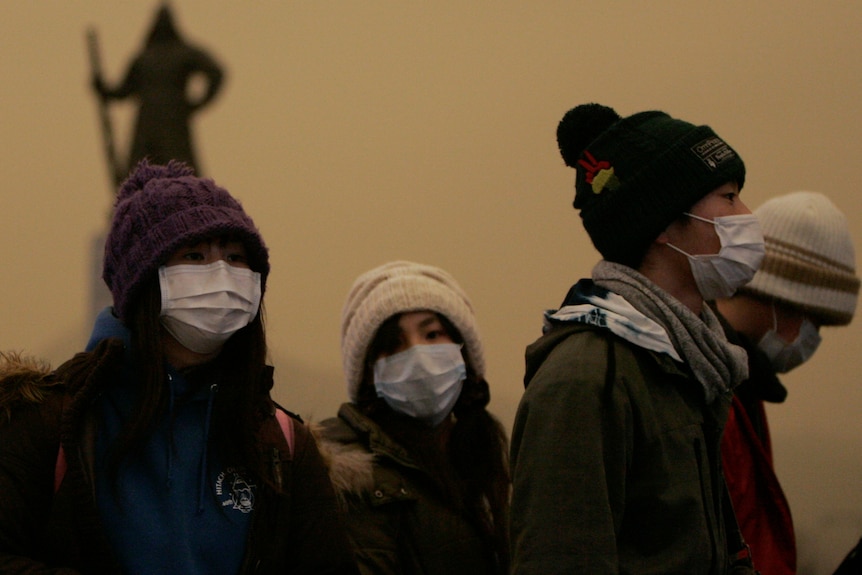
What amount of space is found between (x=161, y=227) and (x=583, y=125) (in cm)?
87

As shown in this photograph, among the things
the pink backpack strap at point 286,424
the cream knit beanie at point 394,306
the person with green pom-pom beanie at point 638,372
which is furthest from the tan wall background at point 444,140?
the person with green pom-pom beanie at point 638,372

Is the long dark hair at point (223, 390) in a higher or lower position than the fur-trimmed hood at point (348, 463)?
higher

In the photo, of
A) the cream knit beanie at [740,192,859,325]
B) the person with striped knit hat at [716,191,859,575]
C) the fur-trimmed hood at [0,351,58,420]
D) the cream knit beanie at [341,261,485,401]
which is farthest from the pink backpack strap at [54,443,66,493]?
the cream knit beanie at [740,192,859,325]

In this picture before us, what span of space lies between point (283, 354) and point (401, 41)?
1.30 m

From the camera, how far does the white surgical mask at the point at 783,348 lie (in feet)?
11.3

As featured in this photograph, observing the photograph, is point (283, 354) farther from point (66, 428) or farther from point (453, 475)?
point (66, 428)

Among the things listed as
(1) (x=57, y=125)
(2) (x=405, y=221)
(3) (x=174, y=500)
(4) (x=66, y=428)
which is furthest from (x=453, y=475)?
(1) (x=57, y=125)

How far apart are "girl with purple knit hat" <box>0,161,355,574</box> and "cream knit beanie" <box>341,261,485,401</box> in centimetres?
82

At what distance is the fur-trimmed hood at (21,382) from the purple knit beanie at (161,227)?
215mm

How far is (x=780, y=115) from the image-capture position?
466 centimetres

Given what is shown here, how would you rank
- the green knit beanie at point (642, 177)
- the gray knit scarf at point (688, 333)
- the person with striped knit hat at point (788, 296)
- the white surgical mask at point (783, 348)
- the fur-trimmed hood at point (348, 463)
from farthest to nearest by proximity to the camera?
1. the white surgical mask at point (783, 348)
2. the person with striped knit hat at point (788, 296)
3. the fur-trimmed hood at point (348, 463)
4. the green knit beanie at point (642, 177)
5. the gray knit scarf at point (688, 333)

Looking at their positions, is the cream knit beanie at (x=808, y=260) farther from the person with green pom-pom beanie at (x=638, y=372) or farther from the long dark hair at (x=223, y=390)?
the long dark hair at (x=223, y=390)

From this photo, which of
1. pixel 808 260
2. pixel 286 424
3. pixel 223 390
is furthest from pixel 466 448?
pixel 808 260

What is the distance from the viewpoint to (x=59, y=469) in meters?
1.95
